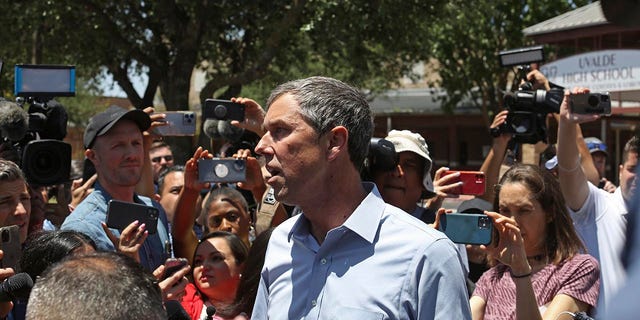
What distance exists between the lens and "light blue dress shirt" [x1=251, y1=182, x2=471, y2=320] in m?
2.50

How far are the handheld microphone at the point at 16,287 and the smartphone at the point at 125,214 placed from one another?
85 centimetres

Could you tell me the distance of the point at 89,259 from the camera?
2109 mm

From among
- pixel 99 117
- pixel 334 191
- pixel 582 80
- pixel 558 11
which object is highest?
pixel 558 11

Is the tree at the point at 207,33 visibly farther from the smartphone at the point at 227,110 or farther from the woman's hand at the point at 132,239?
the woman's hand at the point at 132,239

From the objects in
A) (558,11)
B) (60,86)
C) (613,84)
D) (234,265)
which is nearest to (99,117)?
(60,86)

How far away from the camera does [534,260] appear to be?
400 centimetres

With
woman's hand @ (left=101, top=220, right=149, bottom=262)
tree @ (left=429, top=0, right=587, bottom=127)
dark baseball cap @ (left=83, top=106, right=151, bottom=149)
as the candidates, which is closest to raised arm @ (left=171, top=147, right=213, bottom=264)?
dark baseball cap @ (left=83, top=106, right=151, bottom=149)

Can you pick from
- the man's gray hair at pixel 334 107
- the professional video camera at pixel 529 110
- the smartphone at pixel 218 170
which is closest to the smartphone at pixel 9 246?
the man's gray hair at pixel 334 107

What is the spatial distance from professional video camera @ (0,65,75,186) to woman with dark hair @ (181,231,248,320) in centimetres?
88

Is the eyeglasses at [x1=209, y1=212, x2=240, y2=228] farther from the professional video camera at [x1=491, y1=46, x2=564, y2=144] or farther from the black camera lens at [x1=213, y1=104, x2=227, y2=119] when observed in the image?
the professional video camera at [x1=491, y1=46, x2=564, y2=144]

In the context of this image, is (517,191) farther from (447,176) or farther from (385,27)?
(385,27)

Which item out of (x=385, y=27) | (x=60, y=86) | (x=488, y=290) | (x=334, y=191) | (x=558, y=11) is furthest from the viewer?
(x=558, y=11)

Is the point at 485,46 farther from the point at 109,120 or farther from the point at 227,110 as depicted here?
the point at 109,120

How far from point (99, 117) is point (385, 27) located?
1476 cm
